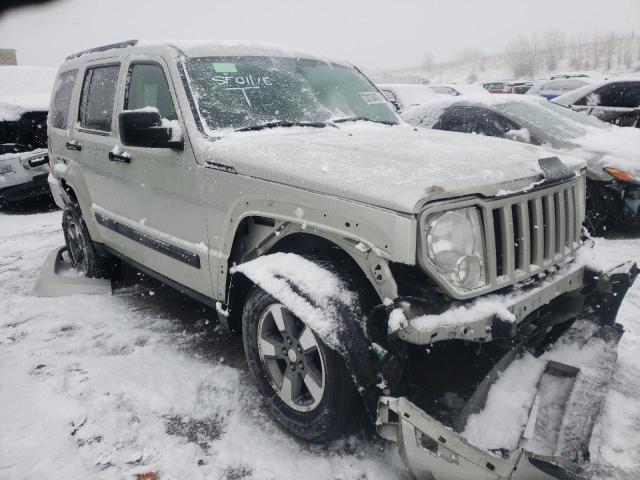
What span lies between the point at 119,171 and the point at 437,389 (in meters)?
2.64

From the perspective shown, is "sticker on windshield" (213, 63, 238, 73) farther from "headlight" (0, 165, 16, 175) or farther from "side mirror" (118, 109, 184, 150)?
"headlight" (0, 165, 16, 175)

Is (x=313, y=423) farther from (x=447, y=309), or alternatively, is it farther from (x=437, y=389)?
(x=447, y=309)

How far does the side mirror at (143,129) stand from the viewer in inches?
103

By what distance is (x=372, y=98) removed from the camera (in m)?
3.80

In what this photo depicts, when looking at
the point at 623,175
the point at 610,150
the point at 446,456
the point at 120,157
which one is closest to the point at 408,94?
the point at 610,150

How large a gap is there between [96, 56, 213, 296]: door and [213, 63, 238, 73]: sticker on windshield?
1.00 ft

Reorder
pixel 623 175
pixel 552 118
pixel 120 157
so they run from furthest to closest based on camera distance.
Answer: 1. pixel 552 118
2. pixel 623 175
3. pixel 120 157

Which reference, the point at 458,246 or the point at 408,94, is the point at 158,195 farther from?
the point at 408,94

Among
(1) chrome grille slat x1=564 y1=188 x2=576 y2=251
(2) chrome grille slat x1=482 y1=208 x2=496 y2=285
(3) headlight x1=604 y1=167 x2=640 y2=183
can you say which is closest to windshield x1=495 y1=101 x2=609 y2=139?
(3) headlight x1=604 y1=167 x2=640 y2=183

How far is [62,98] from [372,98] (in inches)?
114

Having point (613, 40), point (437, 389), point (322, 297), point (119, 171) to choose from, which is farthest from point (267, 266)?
point (613, 40)

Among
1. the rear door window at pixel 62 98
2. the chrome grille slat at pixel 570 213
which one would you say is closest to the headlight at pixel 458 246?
the chrome grille slat at pixel 570 213

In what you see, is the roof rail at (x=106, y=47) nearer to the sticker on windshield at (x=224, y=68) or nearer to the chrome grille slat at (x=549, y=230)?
the sticker on windshield at (x=224, y=68)

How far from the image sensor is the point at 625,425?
2.47 metres
